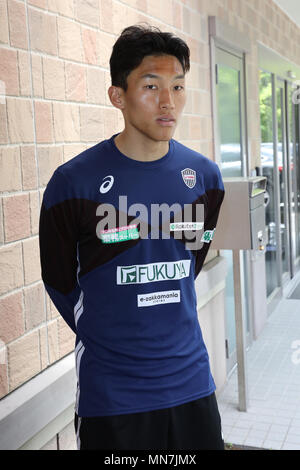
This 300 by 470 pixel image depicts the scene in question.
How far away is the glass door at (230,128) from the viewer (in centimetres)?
426

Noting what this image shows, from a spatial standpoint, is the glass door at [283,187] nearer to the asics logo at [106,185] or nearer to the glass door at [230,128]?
the glass door at [230,128]

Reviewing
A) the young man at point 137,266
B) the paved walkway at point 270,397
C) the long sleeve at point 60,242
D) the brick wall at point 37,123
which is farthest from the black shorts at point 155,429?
the paved walkway at point 270,397

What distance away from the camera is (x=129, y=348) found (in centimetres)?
150

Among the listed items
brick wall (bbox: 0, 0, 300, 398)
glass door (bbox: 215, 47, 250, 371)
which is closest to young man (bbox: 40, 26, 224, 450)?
brick wall (bbox: 0, 0, 300, 398)

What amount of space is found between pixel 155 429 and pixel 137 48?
0.93m

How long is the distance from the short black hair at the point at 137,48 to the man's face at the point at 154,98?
0.02 metres

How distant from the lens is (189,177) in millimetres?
1634

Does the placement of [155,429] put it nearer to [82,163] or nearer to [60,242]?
[60,242]

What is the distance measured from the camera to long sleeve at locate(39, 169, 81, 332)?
1.54 meters

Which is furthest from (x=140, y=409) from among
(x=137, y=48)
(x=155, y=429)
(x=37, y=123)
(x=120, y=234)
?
(x=37, y=123)

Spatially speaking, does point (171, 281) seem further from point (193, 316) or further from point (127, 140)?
point (127, 140)

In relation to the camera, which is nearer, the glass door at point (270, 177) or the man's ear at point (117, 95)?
the man's ear at point (117, 95)

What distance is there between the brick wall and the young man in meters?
0.35
